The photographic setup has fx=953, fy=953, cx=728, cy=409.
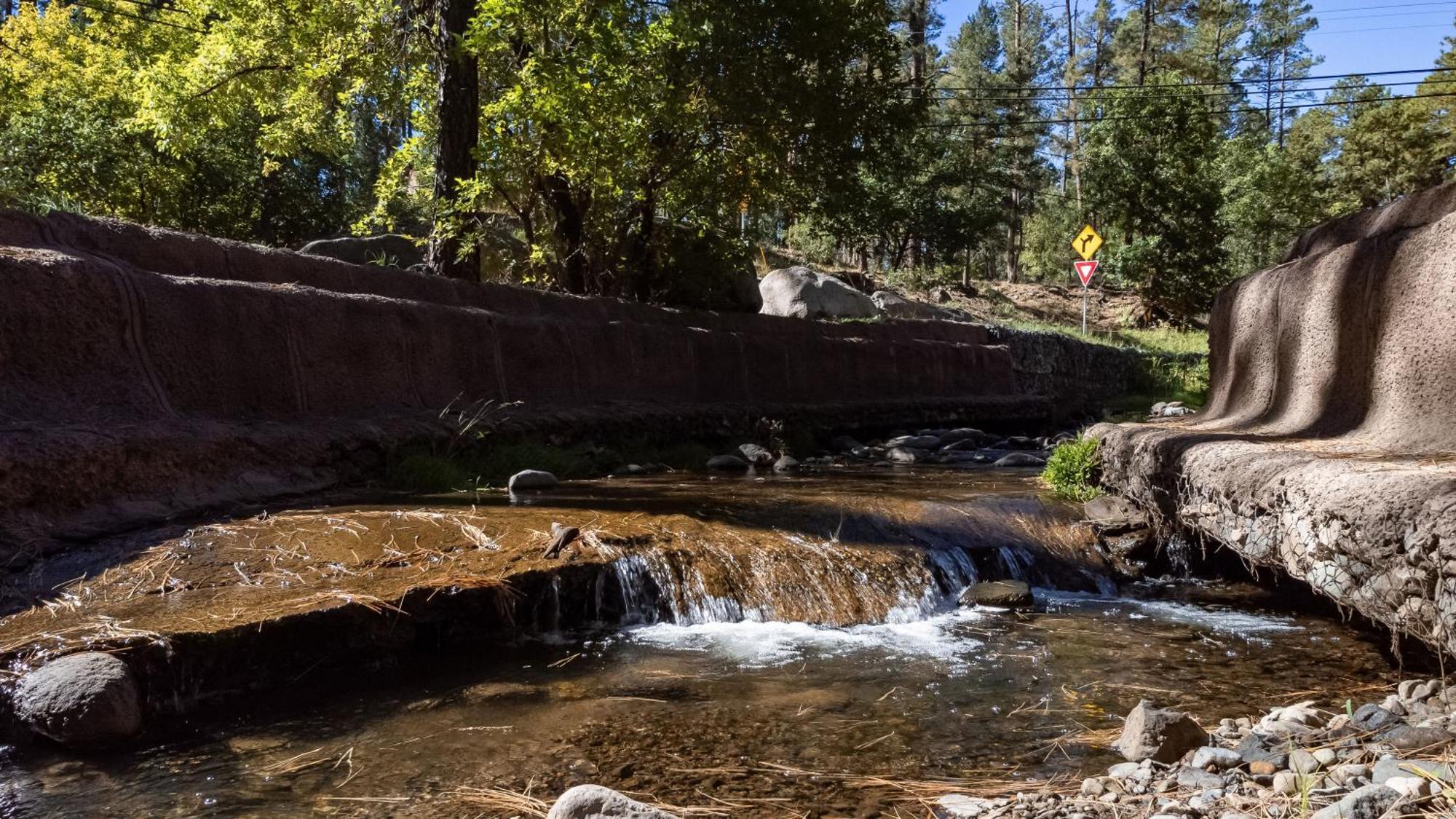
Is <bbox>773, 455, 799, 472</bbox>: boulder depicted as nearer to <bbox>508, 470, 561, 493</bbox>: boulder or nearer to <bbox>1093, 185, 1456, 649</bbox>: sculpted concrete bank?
<bbox>508, 470, 561, 493</bbox>: boulder

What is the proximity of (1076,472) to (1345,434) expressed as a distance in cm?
342

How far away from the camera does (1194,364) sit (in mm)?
21484

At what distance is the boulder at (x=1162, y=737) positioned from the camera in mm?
2771

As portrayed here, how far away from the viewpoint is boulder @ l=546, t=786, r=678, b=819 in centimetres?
221

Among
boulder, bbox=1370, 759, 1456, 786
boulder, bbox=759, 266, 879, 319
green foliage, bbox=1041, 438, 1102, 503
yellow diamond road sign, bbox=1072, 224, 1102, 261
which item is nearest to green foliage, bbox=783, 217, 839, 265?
yellow diamond road sign, bbox=1072, 224, 1102, 261

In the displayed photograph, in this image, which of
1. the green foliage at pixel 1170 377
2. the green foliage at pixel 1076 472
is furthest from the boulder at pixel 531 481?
the green foliage at pixel 1170 377

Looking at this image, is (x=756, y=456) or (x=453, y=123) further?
(x=756, y=456)

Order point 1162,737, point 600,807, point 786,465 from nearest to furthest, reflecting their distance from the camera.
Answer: point 600,807
point 1162,737
point 786,465

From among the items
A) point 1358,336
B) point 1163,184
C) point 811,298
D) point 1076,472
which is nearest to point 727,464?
point 1076,472

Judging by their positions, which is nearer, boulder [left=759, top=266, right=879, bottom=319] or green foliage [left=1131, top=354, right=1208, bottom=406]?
boulder [left=759, top=266, right=879, bottom=319]

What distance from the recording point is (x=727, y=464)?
950 cm

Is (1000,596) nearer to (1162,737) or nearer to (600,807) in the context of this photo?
(1162,737)

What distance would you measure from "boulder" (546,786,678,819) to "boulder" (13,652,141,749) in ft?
5.30

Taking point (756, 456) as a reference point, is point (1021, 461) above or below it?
below
